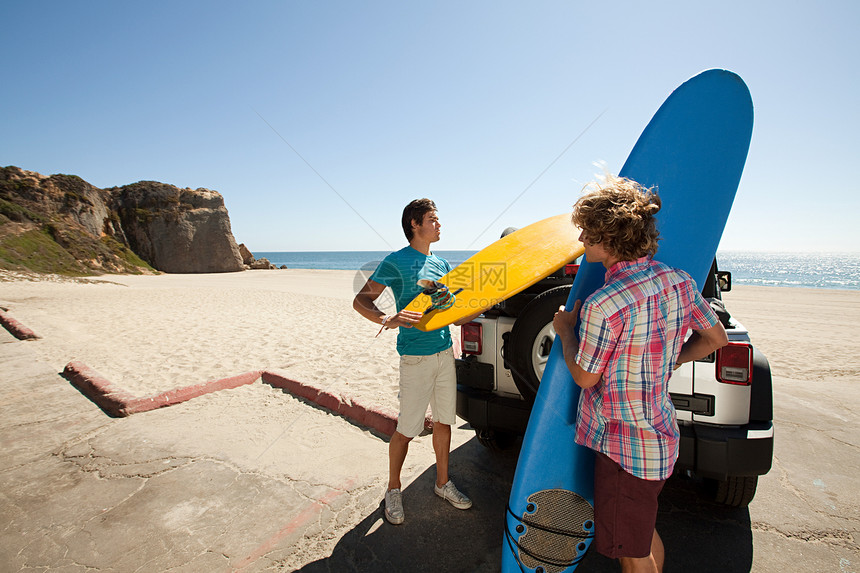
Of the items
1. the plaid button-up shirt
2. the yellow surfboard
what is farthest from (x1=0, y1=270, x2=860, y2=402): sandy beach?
the plaid button-up shirt

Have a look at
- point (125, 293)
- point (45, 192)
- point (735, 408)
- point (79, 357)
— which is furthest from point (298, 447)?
point (45, 192)

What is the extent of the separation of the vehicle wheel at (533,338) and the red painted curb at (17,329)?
28.5ft

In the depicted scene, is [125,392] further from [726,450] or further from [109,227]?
[109,227]

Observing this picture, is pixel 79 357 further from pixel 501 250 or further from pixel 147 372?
pixel 501 250

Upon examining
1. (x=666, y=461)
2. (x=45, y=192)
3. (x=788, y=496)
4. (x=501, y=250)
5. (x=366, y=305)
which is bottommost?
(x=788, y=496)

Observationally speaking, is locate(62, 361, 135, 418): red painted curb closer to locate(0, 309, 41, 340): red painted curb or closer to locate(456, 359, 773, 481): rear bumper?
locate(0, 309, 41, 340): red painted curb

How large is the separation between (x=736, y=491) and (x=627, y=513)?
1649mm

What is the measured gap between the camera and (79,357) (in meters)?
5.95

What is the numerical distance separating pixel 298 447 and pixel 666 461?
290cm

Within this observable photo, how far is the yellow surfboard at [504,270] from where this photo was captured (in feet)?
7.74

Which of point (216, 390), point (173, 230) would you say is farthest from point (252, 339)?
point (173, 230)

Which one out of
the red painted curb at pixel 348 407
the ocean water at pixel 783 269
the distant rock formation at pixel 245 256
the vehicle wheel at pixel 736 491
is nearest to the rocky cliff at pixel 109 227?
the distant rock formation at pixel 245 256

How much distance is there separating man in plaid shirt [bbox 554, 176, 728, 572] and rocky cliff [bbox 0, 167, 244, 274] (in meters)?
26.0

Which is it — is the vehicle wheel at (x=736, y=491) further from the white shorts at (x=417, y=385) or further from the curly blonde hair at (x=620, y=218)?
the curly blonde hair at (x=620, y=218)
